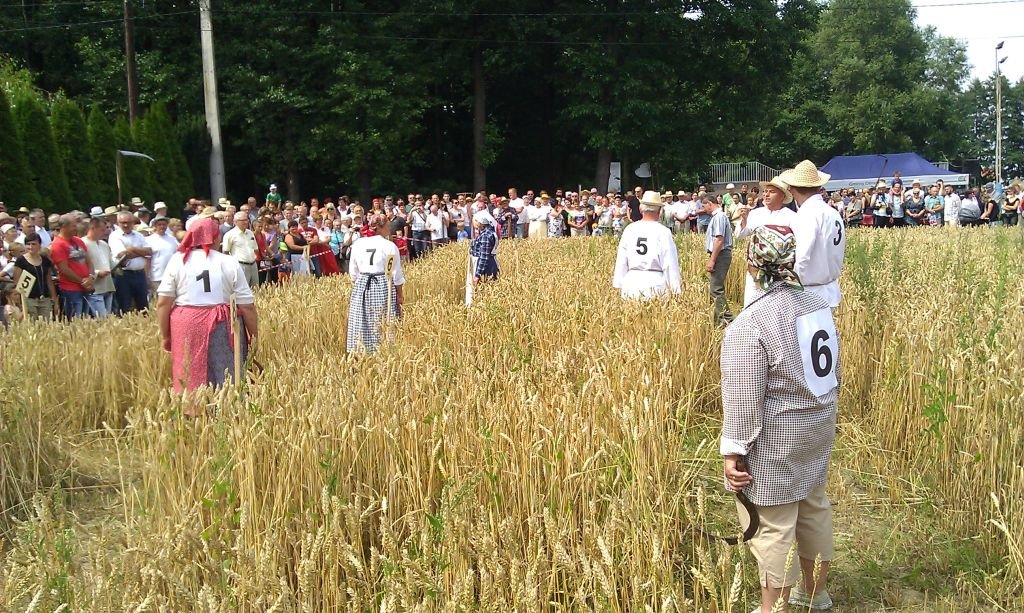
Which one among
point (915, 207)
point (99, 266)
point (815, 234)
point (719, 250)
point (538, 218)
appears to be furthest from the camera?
point (915, 207)

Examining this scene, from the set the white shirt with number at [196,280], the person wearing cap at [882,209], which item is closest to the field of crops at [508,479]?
the white shirt with number at [196,280]

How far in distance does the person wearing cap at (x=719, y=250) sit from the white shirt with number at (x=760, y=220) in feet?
0.93

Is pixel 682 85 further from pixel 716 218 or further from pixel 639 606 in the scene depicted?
pixel 639 606

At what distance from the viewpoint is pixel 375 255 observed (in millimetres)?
8227

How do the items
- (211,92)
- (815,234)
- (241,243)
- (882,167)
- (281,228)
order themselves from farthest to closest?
(882,167) < (211,92) < (281,228) < (241,243) < (815,234)

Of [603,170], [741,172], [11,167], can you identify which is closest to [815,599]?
[11,167]

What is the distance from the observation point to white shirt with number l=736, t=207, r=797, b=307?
386cm

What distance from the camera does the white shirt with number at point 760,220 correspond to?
3.86 m

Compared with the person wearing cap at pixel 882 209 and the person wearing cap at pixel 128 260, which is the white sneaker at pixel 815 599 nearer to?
the person wearing cap at pixel 128 260

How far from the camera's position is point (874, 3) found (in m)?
73.6

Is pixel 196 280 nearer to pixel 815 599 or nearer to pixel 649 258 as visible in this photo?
pixel 649 258

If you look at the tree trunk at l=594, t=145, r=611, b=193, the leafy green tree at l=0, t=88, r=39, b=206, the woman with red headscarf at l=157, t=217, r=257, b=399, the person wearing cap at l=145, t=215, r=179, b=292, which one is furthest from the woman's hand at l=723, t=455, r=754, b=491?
the tree trunk at l=594, t=145, r=611, b=193

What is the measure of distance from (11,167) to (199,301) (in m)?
14.4

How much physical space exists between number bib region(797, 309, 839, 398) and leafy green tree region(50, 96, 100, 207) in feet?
66.9
